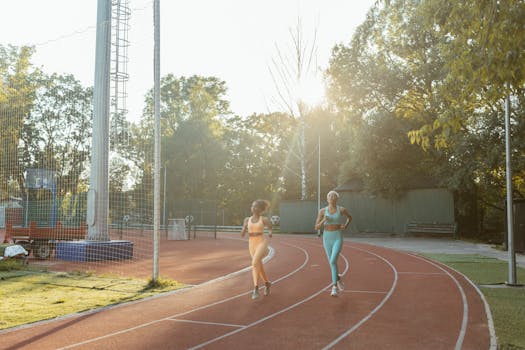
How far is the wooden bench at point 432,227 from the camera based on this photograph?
30172mm

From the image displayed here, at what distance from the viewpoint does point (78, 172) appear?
2100 centimetres

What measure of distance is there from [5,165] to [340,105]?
22.2 meters

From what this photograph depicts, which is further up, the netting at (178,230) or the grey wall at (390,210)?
the grey wall at (390,210)

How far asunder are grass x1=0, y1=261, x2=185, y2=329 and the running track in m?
0.51

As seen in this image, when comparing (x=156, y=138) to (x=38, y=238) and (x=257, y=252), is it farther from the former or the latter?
(x=38, y=238)

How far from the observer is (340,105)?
111 feet

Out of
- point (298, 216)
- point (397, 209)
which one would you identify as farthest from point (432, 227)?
point (298, 216)

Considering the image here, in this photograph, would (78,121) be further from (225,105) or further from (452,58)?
Answer: (225,105)

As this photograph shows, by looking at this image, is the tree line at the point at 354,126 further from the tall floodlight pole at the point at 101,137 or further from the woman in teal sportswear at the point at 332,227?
the woman in teal sportswear at the point at 332,227

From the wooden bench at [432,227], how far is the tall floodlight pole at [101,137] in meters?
21.0

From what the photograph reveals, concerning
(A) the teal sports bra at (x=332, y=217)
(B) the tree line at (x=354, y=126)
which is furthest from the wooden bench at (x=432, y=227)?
(A) the teal sports bra at (x=332, y=217)

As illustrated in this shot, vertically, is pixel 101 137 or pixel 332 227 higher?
pixel 101 137

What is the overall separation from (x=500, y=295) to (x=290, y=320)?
458cm

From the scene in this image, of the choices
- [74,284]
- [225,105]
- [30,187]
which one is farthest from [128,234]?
[225,105]
